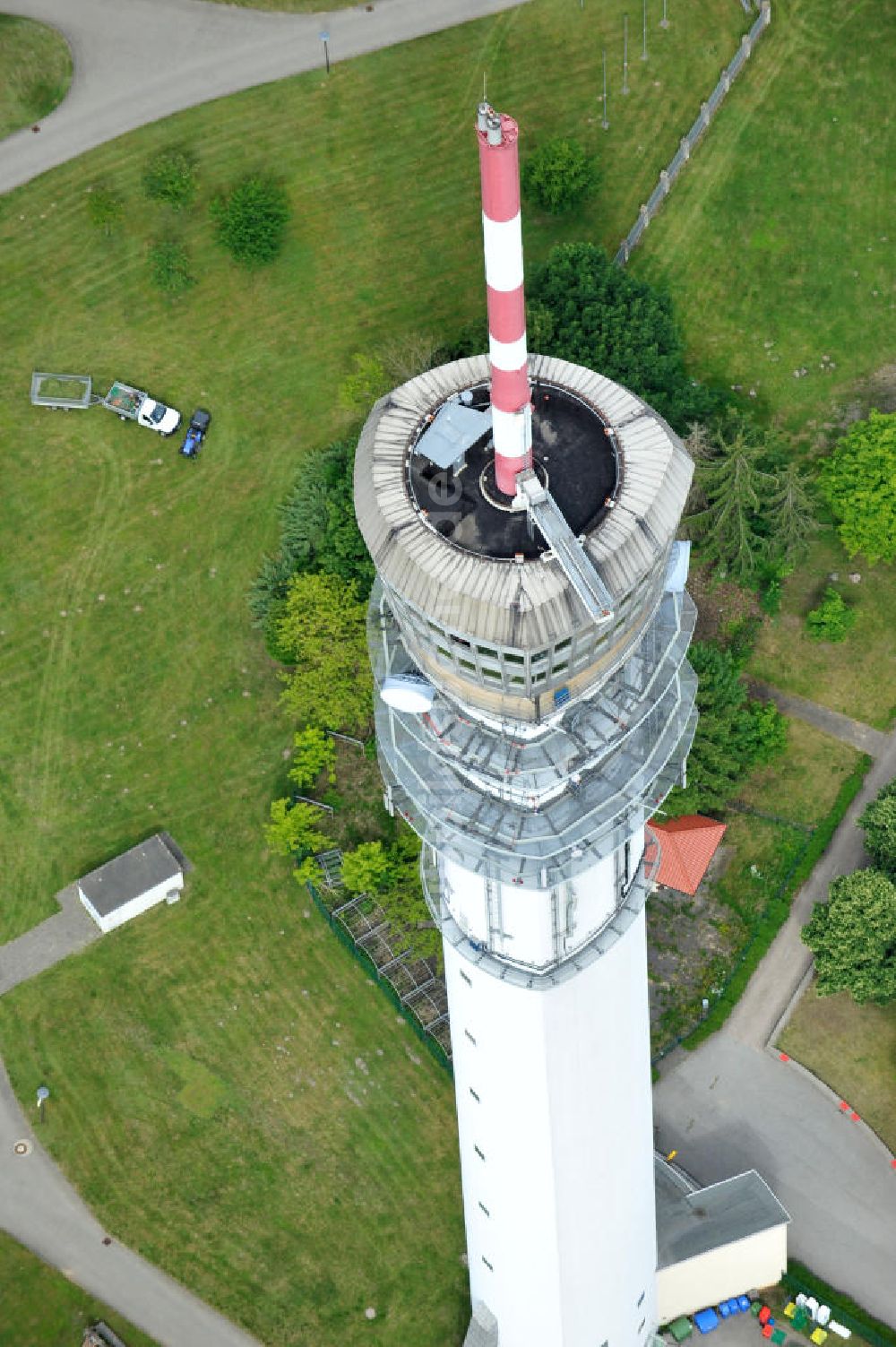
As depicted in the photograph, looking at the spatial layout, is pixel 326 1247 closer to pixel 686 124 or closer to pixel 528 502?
pixel 528 502

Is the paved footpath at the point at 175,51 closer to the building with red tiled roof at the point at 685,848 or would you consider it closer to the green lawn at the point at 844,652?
the green lawn at the point at 844,652

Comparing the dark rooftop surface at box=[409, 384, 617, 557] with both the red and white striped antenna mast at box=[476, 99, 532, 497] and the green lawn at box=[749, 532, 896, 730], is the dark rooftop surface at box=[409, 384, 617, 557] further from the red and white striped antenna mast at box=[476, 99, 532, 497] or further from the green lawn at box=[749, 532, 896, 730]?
the green lawn at box=[749, 532, 896, 730]

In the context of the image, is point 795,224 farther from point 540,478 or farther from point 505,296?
point 505,296

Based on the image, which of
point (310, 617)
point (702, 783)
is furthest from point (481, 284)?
point (702, 783)

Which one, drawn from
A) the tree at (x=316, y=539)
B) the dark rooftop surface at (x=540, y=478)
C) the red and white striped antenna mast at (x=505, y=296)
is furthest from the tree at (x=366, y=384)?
the red and white striped antenna mast at (x=505, y=296)

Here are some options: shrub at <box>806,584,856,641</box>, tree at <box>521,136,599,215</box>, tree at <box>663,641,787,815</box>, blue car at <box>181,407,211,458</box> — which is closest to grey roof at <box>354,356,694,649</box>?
tree at <box>663,641,787,815</box>

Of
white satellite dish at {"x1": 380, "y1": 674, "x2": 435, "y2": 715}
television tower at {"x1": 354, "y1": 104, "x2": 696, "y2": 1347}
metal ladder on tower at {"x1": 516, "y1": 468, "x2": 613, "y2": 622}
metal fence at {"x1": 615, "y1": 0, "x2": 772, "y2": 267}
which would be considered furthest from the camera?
metal fence at {"x1": 615, "y1": 0, "x2": 772, "y2": 267}
